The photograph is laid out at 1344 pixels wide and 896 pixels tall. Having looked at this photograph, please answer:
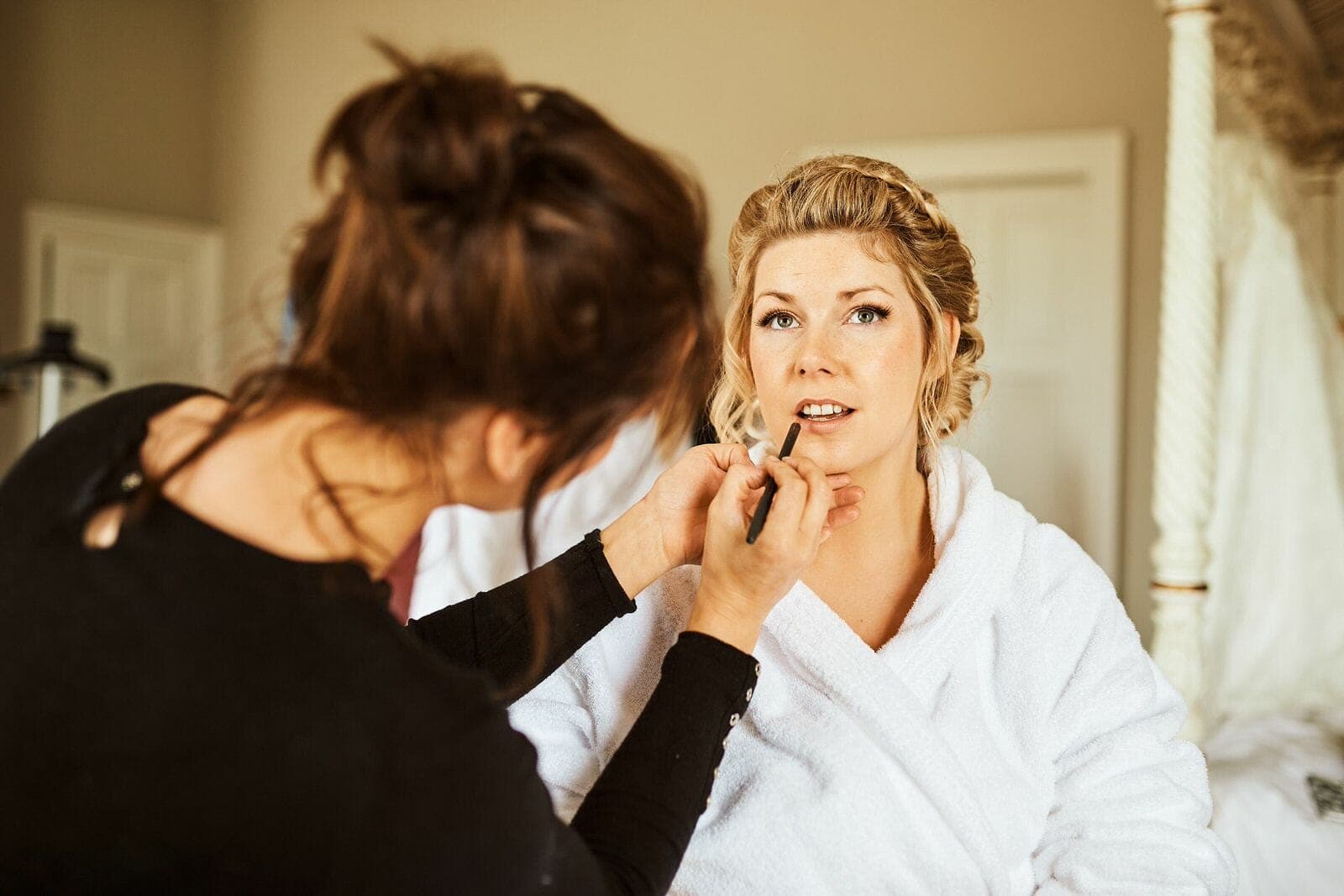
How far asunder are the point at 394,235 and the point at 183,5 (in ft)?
15.5

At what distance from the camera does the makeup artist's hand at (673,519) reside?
1026 mm

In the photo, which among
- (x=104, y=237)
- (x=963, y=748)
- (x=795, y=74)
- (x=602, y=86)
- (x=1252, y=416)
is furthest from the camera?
(x=104, y=237)

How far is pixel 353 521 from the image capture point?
689 mm

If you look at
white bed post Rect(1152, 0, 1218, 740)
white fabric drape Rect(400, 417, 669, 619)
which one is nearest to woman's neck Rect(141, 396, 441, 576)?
white fabric drape Rect(400, 417, 669, 619)

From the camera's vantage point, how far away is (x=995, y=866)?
973 mm

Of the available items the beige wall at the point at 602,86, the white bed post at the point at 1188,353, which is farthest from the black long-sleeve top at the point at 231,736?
the beige wall at the point at 602,86

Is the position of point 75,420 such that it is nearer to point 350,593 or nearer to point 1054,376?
point 350,593

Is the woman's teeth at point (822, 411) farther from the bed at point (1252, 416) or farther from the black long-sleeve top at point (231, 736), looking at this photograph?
the bed at point (1252, 416)

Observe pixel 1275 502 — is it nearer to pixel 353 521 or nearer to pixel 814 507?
pixel 814 507

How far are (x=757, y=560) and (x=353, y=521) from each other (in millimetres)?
295

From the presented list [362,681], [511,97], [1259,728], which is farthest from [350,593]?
[1259,728]

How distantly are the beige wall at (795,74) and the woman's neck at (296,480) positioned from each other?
7.90 ft

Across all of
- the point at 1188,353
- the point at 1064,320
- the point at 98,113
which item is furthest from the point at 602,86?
the point at 1188,353

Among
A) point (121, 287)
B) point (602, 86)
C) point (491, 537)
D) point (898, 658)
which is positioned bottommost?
point (121, 287)
